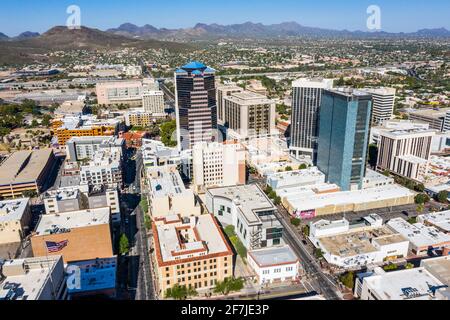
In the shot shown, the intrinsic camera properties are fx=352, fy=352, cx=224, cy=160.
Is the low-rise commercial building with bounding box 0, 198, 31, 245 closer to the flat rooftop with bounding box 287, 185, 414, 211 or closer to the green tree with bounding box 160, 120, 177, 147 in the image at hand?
the flat rooftop with bounding box 287, 185, 414, 211

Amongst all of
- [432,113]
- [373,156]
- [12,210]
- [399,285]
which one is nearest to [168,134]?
[12,210]

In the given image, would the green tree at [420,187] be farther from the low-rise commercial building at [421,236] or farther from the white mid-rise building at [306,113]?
the white mid-rise building at [306,113]

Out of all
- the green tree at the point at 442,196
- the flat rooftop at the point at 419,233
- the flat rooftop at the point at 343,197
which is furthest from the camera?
the green tree at the point at 442,196

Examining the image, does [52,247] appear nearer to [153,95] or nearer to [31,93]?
[153,95]

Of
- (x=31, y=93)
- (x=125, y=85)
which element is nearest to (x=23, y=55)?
(x=31, y=93)

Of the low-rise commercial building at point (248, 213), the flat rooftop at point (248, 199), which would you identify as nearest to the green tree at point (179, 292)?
the low-rise commercial building at point (248, 213)

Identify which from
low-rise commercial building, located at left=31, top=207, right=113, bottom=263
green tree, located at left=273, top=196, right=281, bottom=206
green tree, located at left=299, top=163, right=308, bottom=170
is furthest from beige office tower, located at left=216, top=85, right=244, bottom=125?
low-rise commercial building, located at left=31, top=207, right=113, bottom=263

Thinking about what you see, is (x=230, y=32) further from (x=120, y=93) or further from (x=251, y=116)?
(x=251, y=116)
